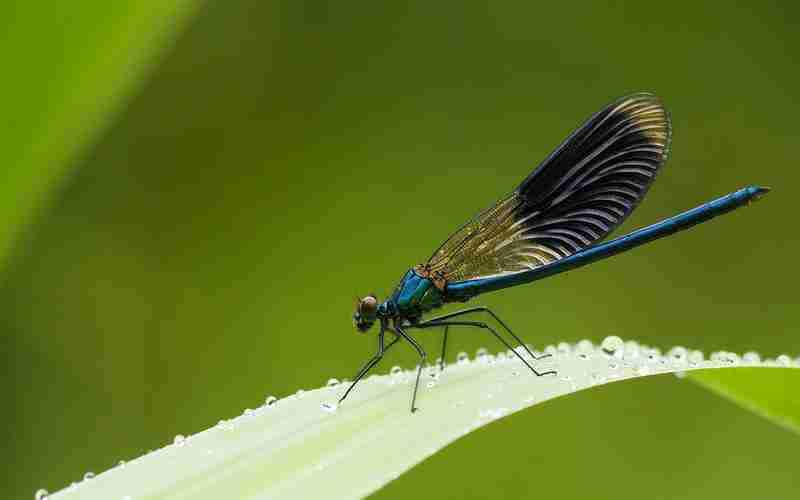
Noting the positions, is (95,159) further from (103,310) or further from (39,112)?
(39,112)

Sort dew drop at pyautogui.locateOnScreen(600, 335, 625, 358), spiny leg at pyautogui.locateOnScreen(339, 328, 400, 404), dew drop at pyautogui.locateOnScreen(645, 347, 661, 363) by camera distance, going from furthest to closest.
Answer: spiny leg at pyautogui.locateOnScreen(339, 328, 400, 404)
dew drop at pyautogui.locateOnScreen(600, 335, 625, 358)
dew drop at pyautogui.locateOnScreen(645, 347, 661, 363)

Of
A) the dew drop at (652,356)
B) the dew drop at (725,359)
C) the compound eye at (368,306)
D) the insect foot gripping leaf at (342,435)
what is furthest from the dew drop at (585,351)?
the compound eye at (368,306)

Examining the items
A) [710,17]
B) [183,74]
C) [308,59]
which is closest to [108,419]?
[183,74]

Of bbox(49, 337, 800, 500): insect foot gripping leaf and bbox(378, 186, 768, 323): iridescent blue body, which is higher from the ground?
bbox(378, 186, 768, 323): iridescent blue body

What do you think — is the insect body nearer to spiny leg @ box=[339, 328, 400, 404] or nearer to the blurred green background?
spiny leg @ box=[339, 328, 400, 404]

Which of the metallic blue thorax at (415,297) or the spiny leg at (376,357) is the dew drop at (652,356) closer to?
the spiny leg at (376,357)

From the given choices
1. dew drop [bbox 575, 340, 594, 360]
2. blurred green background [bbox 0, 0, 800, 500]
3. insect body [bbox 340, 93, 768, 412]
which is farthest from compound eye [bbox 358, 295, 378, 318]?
dew drop [bbox 575, 340, 594, 360]
